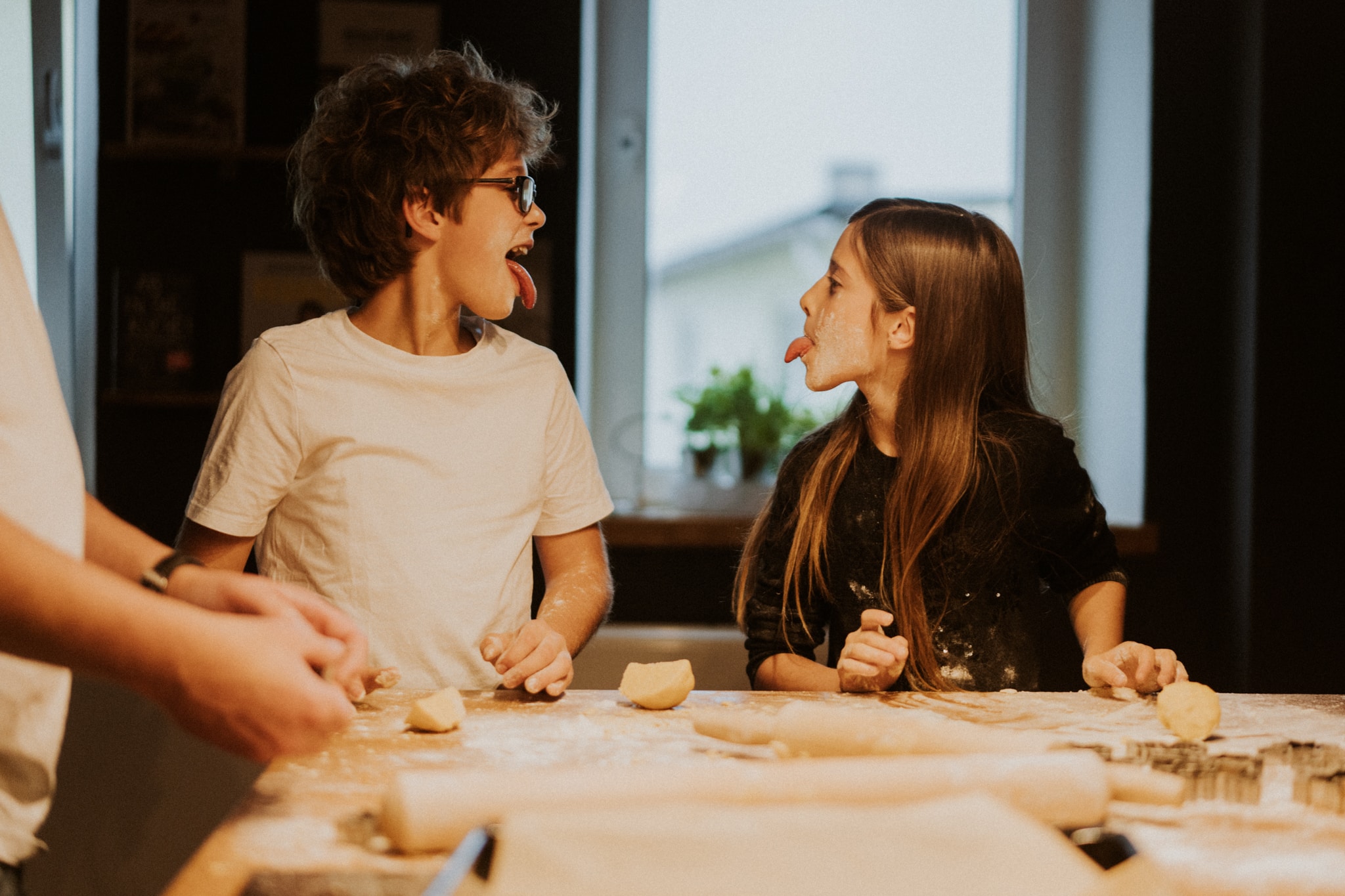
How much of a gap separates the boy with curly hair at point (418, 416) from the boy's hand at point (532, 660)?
27cm

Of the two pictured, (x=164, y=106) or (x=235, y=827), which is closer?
(x=235, y=827)

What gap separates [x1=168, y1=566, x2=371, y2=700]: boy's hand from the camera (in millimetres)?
796

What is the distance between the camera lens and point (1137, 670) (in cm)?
118

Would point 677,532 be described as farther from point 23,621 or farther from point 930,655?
point 23,621

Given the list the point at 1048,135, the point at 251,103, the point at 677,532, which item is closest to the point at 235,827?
the point at 677,532

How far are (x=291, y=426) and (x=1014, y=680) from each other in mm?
986

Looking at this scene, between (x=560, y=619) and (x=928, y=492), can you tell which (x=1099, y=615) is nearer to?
(x=928, y=492)

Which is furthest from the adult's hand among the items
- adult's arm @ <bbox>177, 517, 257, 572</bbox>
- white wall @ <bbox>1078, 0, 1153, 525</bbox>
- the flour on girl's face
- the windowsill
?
white wall @ <bbox>1078, 0, 1153, 525</bbox>

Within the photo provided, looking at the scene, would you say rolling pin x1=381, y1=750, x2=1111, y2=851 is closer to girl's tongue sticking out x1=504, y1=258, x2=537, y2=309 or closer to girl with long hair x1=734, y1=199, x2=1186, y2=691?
girl with long hair x1=734, y1=199, x2=1186, y2=691

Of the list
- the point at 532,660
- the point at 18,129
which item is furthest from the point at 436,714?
the point at 18,129

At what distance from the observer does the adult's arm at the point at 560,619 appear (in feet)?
3.68

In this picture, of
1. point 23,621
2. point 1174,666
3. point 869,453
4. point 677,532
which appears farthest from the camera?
point 677,532

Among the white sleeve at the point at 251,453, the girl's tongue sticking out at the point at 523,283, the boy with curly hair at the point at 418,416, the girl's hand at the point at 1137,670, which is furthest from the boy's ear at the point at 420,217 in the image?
the girl's hand at the point at 1137,670

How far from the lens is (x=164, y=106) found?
2.67m
